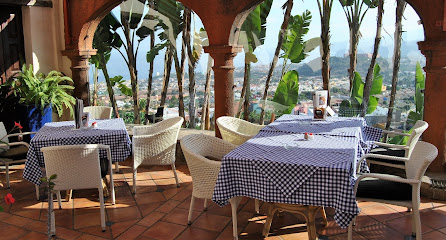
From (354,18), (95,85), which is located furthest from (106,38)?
(354,18)

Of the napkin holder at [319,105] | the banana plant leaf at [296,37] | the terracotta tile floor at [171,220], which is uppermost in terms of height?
the banana plant leaf at [296,37]

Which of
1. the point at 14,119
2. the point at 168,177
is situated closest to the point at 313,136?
the point at 168,177

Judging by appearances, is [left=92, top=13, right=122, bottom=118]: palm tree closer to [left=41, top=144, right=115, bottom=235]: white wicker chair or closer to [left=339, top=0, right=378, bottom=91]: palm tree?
[left=339, top=0, right=378, bottom=91]: palm tree

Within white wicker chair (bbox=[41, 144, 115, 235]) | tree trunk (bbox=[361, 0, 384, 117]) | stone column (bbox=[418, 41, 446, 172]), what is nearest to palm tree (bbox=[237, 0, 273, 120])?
tree trunk (bbox=[361, 0, 384, 117])

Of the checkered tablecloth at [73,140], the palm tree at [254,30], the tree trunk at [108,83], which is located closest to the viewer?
the checkered tablecloth at [73,140]

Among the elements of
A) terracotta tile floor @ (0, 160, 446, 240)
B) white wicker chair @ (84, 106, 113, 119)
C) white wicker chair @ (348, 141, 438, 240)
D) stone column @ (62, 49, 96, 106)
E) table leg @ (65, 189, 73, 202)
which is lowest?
terracotta tile floor @ (0, 160, 446, 240)

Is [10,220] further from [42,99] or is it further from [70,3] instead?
[70,3]

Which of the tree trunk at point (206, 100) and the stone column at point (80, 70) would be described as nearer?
the stone column at point (80, 70)

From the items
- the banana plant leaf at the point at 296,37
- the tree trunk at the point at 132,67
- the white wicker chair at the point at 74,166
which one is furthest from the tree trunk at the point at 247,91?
the white wicker chair at the point at 74,166

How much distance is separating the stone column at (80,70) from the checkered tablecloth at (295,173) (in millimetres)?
4307

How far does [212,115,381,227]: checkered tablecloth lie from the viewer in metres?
2.77

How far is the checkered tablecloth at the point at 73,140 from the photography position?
13.6 ft

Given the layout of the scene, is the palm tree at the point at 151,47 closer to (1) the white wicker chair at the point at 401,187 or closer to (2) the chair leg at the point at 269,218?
(2) the chair leg at the point at 269,218

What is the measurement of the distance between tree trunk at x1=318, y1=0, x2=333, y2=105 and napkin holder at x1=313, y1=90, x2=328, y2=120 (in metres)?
2.31
